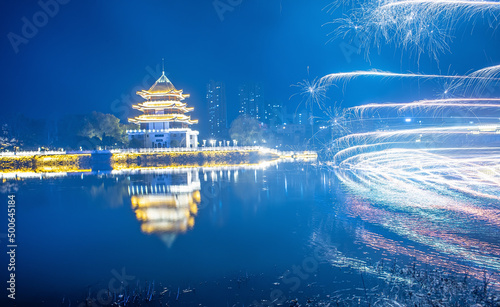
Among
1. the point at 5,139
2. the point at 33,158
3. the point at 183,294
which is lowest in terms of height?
the point at 183,294

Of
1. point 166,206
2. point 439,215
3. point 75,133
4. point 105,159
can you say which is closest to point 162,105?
point 105,159

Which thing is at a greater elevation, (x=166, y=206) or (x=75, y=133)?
(x=75, y=133)

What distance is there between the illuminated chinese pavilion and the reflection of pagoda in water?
3575 centimetres

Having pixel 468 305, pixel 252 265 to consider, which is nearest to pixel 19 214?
pixel 252 265

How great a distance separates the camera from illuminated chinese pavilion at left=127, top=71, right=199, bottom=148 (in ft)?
226

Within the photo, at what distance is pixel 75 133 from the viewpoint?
2911 inches

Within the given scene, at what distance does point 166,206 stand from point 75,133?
205 feet

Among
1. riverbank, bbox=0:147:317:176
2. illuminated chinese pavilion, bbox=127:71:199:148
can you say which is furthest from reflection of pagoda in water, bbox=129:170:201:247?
illuminated chinese pavilion, bbox=127:71:199:148

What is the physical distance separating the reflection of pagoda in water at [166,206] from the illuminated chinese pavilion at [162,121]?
1407 inches

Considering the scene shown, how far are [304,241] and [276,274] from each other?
3.96 m

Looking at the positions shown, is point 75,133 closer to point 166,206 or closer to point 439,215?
point 166,206

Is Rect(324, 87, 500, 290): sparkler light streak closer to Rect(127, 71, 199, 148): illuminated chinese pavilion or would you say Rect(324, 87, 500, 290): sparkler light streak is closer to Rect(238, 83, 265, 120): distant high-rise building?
Rect(127, 71, 199, 148): illuminated chinese pavilion

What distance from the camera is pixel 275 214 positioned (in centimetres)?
2055

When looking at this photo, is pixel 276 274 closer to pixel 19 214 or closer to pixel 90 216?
pixel 90 216
